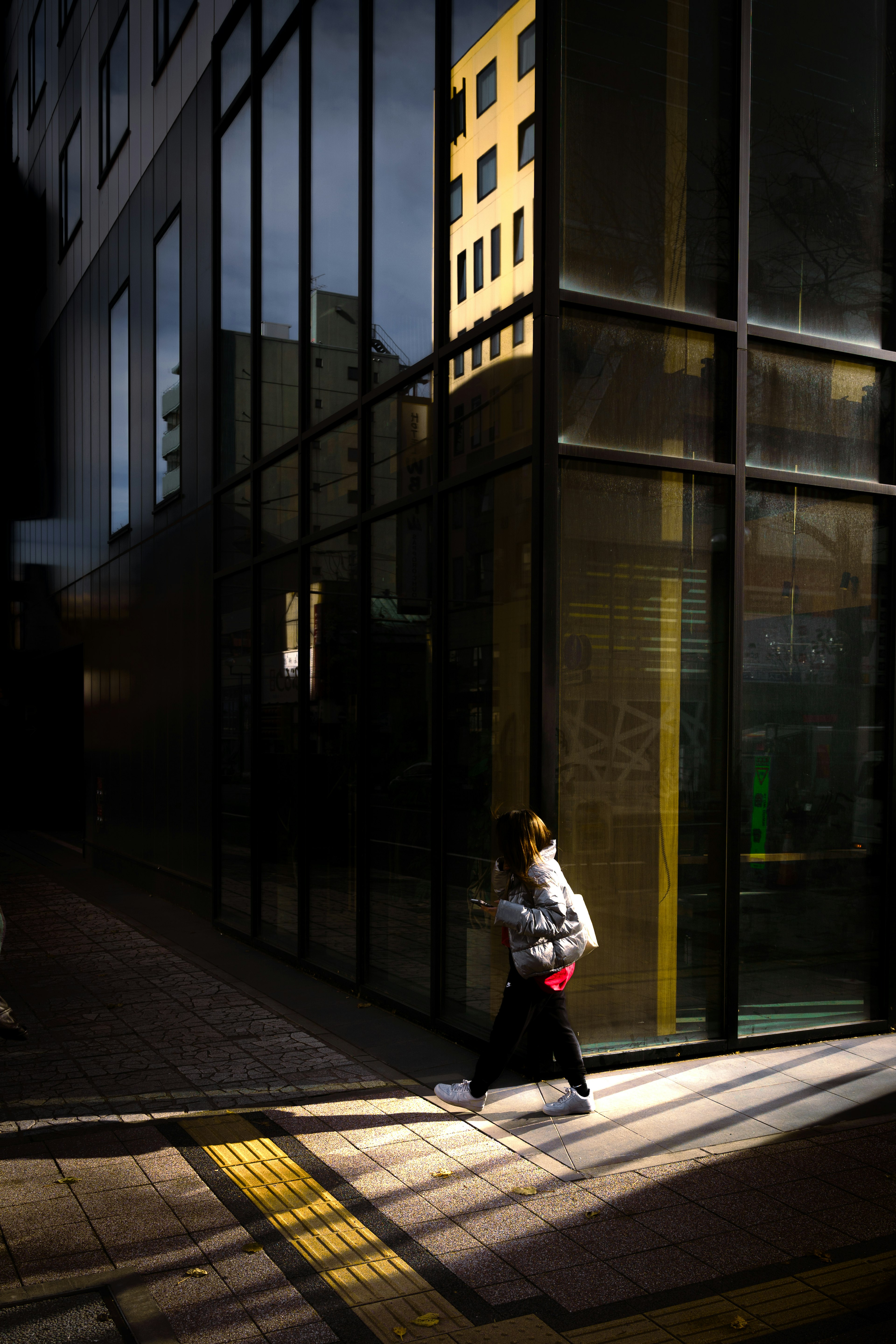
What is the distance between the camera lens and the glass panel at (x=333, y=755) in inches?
370

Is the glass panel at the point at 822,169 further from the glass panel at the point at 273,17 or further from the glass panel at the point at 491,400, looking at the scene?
the glass panel at the point at 273,17

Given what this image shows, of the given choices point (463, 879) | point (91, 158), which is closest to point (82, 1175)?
point (463, 879)

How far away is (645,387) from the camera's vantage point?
23.3 feet

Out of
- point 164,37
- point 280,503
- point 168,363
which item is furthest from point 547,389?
point 164,37

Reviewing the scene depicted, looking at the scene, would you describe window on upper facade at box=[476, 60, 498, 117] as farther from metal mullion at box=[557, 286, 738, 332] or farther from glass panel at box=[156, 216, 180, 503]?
glass panel at box=[156, 216, 180, 503]

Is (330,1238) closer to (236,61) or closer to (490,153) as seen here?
(490,153)

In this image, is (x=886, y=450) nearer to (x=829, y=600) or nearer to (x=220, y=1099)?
(x=829, y=600)

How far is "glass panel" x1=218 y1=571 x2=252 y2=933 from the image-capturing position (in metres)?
11.8

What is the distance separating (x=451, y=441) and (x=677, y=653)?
Result: 2145 millimetres

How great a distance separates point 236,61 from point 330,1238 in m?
11.9

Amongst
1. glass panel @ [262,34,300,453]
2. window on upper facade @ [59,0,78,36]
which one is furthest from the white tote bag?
window on upper facade @ [59,0,78,36]

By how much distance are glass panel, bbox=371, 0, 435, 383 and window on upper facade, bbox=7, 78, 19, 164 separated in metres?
20.2

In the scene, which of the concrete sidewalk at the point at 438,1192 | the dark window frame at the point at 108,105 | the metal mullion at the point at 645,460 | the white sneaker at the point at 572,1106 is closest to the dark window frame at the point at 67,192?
the dark window frame at the point at 108,105

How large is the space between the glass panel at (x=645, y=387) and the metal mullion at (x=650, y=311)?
2.3 inches
